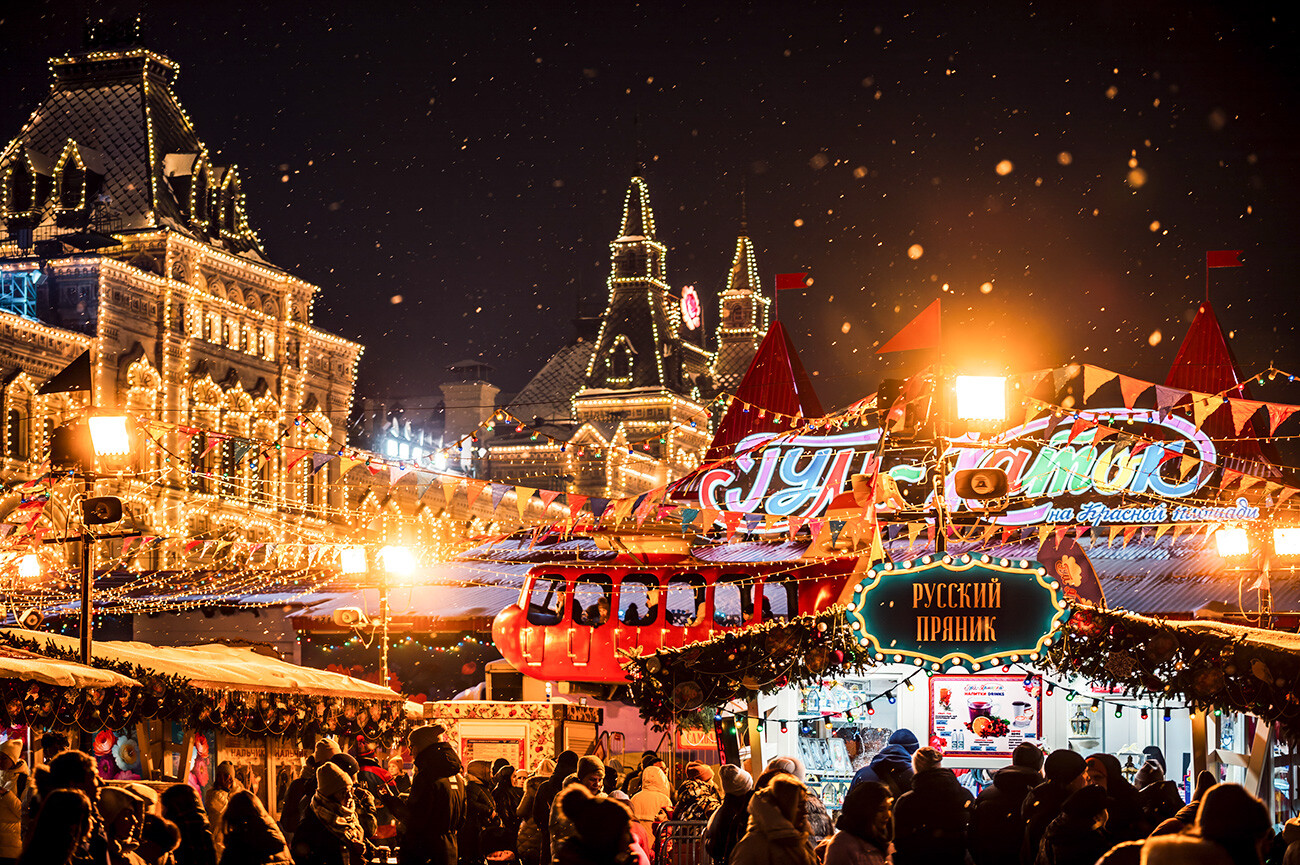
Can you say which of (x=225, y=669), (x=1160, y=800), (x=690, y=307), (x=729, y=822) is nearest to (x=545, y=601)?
(x=225, y=669)

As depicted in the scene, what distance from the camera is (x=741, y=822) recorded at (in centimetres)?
908

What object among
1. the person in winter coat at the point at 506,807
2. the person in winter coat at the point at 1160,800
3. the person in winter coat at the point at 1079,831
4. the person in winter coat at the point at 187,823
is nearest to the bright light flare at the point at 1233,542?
the person in winter coat at the point at 1160,800

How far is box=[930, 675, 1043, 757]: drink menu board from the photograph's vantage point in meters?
13.5

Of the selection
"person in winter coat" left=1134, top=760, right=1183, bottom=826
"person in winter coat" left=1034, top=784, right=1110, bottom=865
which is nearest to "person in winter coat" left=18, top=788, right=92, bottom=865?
"person in winter coat" left=1034, top=784, right=1110, bottom=865

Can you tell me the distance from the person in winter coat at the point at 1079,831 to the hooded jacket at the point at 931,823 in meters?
0.50

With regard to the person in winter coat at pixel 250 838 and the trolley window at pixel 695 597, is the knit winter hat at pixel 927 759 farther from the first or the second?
the trolley window at pixel 695 597

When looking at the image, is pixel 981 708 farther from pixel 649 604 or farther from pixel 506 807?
pixel 649 604

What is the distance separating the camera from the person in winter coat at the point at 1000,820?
8.52m

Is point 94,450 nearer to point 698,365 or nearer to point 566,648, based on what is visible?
point 566,648

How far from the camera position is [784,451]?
2352 centimetres

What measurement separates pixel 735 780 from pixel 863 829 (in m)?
1.95

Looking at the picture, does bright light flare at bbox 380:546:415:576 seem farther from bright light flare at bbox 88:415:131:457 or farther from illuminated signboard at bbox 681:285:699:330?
illuminated signboard at bbox 681:285:699:330

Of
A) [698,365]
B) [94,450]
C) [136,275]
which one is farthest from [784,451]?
[698,365]

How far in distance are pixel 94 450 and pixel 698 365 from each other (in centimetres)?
7009
